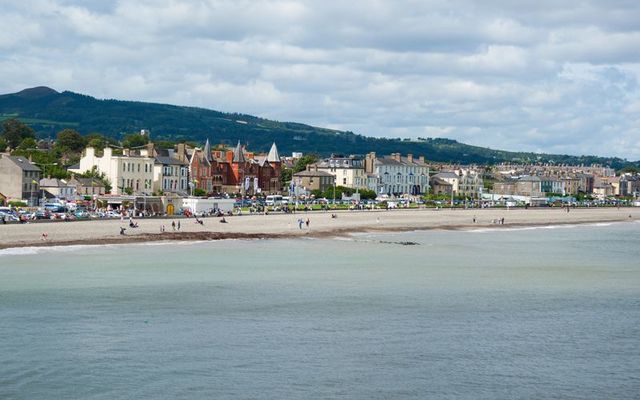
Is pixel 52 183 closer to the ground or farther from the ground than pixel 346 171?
closer to the ground

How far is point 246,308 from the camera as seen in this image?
3241 centimetres

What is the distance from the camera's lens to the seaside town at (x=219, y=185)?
3073 inches

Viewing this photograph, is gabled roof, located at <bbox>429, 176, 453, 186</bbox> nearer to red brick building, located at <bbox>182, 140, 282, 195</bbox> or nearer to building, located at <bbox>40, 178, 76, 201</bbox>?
red brick building, located at <bbox>182, 140, 282, 195</bbox>

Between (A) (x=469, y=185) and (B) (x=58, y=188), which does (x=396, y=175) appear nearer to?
(A) (x=469, y=185)

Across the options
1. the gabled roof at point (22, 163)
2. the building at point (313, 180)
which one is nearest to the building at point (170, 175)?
the gabled roof at point (22, 163)

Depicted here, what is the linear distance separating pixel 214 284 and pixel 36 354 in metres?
13.7

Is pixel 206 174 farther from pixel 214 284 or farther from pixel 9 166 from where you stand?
pixel 214 284

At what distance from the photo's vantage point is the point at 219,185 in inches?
4552

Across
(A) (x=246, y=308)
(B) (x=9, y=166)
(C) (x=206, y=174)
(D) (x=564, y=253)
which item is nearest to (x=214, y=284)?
(A) (x=246, y=308)

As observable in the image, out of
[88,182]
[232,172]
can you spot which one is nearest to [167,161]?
[88,182]

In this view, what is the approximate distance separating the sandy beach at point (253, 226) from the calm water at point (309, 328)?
4.99 m

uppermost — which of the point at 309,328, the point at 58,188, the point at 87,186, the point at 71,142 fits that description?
the point at 71,142

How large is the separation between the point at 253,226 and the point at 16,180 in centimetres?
2285

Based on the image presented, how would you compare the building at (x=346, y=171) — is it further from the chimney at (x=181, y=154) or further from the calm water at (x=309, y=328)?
the calm water at (x=309, y=328)
